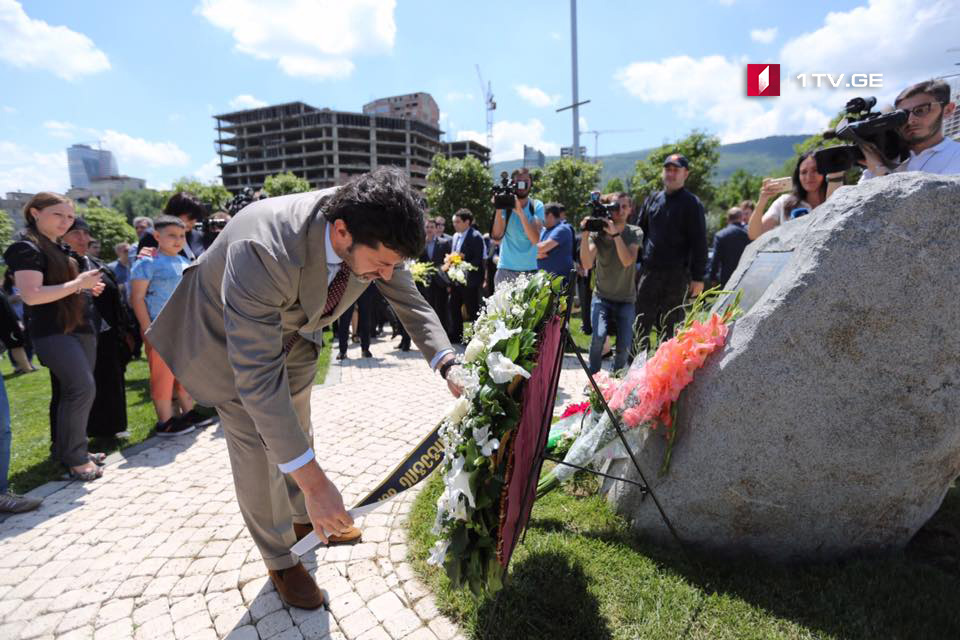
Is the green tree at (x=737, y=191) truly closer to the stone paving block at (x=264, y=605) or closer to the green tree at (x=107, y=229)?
the stone paving block at (x=264, y=605)

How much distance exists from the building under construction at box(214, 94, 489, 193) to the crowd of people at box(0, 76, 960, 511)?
85569mm

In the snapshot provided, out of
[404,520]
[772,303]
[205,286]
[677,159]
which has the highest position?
[677,159]

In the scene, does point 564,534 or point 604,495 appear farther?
point 604,495

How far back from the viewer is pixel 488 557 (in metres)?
1.91

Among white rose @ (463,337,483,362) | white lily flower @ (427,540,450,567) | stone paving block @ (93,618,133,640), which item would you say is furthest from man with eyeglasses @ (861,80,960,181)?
stone paving block @ (93,618,133,640)

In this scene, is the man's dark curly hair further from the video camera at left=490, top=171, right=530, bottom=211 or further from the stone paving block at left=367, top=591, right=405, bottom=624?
the video camera at left=490, top=171, right=530, bottom=211

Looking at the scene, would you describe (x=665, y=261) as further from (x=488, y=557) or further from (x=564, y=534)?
(x=488, y=557)

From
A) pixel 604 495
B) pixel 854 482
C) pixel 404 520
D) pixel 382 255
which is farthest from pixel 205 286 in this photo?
pixel 854 482

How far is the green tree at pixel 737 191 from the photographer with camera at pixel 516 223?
5670cm

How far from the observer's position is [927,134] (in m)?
3.38

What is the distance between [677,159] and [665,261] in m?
1.07

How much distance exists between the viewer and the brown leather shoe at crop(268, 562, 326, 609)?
8.39 ft

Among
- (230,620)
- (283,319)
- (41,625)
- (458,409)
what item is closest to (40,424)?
(41,625)

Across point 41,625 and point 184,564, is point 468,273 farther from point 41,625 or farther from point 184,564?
point 41,625
